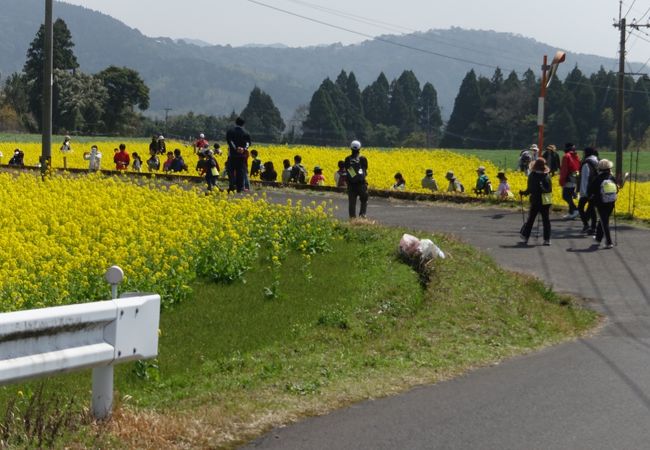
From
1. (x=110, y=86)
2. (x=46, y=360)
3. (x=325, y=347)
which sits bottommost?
(x=325, y=347)

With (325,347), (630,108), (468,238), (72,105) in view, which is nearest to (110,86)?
(72,105)

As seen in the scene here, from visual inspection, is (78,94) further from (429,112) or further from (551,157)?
(429,112)

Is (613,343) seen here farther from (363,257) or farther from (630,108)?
(630,108)

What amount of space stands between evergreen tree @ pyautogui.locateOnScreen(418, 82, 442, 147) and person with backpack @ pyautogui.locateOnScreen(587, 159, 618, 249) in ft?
438

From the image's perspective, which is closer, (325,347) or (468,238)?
(325,347)

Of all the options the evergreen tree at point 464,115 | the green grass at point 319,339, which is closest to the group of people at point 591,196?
the green grass at point 319,339

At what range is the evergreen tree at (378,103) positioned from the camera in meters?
143

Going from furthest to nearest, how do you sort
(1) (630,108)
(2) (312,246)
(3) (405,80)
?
1. (3) (405,80)
2. (1) (630,108)
3. (2) (312,246)

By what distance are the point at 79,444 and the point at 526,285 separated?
9.79 metres

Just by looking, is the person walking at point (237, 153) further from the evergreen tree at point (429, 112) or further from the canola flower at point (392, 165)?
the evergreen tree at point (429, 112)

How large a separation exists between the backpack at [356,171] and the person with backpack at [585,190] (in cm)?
422

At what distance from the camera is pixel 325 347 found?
10945 mm

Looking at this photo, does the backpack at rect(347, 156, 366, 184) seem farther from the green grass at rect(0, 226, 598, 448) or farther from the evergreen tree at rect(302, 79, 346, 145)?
the evergreen tree at rect(302, 79, 346, 145)

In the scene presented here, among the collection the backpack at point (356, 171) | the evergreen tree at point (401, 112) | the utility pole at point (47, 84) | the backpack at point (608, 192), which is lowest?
the backpack at point (608, 192)
